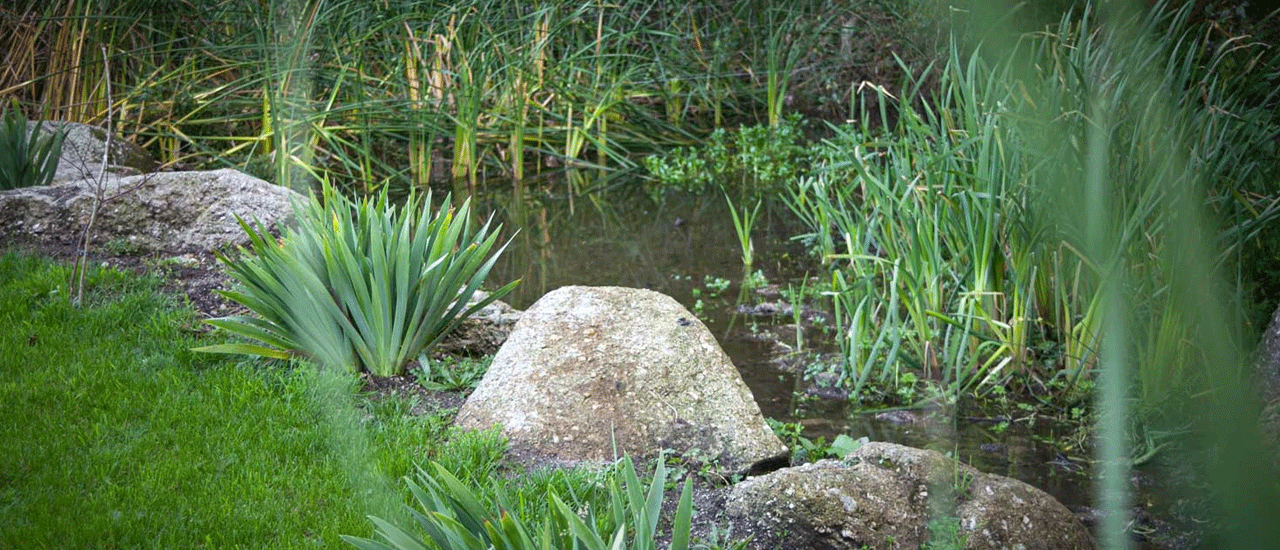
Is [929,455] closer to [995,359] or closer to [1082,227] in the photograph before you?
[995,359]

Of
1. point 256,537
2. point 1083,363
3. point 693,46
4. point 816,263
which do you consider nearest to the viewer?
point 256,537

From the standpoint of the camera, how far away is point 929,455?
3.28m

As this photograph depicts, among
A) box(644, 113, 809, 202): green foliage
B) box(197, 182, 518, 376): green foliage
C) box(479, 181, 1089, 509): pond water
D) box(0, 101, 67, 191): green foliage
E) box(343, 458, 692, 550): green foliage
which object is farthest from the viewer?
box(644, 113, 809, 202): green foliage

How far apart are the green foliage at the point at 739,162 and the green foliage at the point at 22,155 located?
427 centimetres

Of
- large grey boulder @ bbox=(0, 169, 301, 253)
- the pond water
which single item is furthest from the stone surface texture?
the pond water

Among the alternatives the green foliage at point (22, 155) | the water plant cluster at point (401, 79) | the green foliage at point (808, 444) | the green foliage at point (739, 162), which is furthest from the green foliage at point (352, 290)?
the green foliage at point (739, 162)

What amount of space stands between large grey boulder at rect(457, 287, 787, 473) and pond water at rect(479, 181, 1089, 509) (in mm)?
641

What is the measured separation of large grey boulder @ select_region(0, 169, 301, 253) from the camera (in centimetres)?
564

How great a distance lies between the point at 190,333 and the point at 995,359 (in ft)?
10.9

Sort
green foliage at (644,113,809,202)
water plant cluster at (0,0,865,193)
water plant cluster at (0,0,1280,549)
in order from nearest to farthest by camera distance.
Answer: water plant cluster at (0,0,1280,549) < water plant cluster at (0,0,865,193) < green foliage at (644,113,809,202)

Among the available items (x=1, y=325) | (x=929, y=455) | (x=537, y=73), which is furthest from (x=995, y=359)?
(x=537, y=73)

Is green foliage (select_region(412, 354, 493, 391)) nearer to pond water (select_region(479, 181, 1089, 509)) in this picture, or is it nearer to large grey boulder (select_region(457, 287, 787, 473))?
large grey boulder (select_region(457, 287, 787, 473))

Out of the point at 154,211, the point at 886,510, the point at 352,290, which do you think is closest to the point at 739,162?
the point at 154,211

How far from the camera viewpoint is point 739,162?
32.6ft
